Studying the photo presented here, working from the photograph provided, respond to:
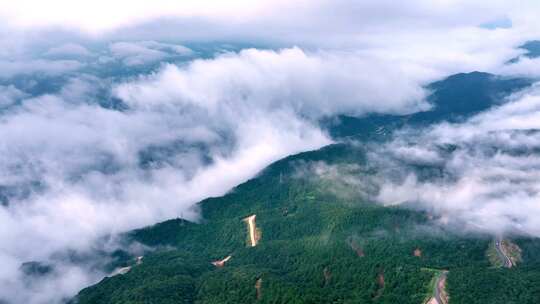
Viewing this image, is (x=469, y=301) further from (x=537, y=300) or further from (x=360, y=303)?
(x=360, y=303)

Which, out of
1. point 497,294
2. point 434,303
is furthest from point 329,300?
point 497,294

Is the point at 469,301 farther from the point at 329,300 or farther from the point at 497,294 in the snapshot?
the point at 329,300

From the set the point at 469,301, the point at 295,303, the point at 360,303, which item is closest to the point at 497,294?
the point at 469,301

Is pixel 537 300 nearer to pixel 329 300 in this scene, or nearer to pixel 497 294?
pixel 497 294

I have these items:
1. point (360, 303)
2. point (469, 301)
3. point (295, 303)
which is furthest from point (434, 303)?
point (295, 303)
